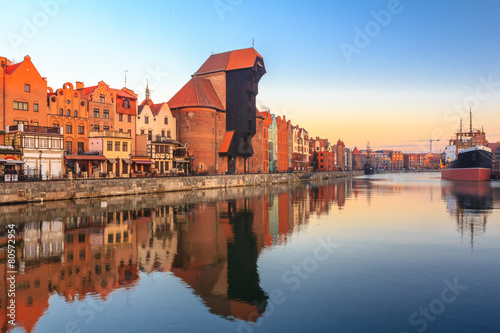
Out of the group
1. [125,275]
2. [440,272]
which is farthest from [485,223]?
[125,275]

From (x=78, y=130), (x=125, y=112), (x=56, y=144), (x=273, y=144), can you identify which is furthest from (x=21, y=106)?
(x=273, y=144)

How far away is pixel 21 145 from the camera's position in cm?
4688

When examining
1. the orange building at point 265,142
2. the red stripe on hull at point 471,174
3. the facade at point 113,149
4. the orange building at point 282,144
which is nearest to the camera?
the facade at point 113,149

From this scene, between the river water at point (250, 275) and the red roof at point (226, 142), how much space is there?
161 ft

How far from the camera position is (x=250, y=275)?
56.2 ft

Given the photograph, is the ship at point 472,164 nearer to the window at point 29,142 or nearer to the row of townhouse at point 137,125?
the row of townhouse at point 137,125

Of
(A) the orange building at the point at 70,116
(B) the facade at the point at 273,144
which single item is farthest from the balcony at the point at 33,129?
(B) the facade at the point at 273,144

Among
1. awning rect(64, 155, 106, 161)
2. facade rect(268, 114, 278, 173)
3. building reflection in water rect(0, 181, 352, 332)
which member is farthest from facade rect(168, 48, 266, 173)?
building reflection in water rect(0, 181, 352, 332)

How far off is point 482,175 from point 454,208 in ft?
249

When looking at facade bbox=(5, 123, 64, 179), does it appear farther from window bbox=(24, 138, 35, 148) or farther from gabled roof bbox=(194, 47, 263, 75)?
gabled roof bbox=(194, 47, 263, 75)

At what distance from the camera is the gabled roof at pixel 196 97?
3088 inches

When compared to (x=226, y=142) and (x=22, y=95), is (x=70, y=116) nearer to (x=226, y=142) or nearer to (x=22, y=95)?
(x=22, y=95)

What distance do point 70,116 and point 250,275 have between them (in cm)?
4984

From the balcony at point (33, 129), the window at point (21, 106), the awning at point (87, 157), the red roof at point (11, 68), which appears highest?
the red roof at point (11, 68)
